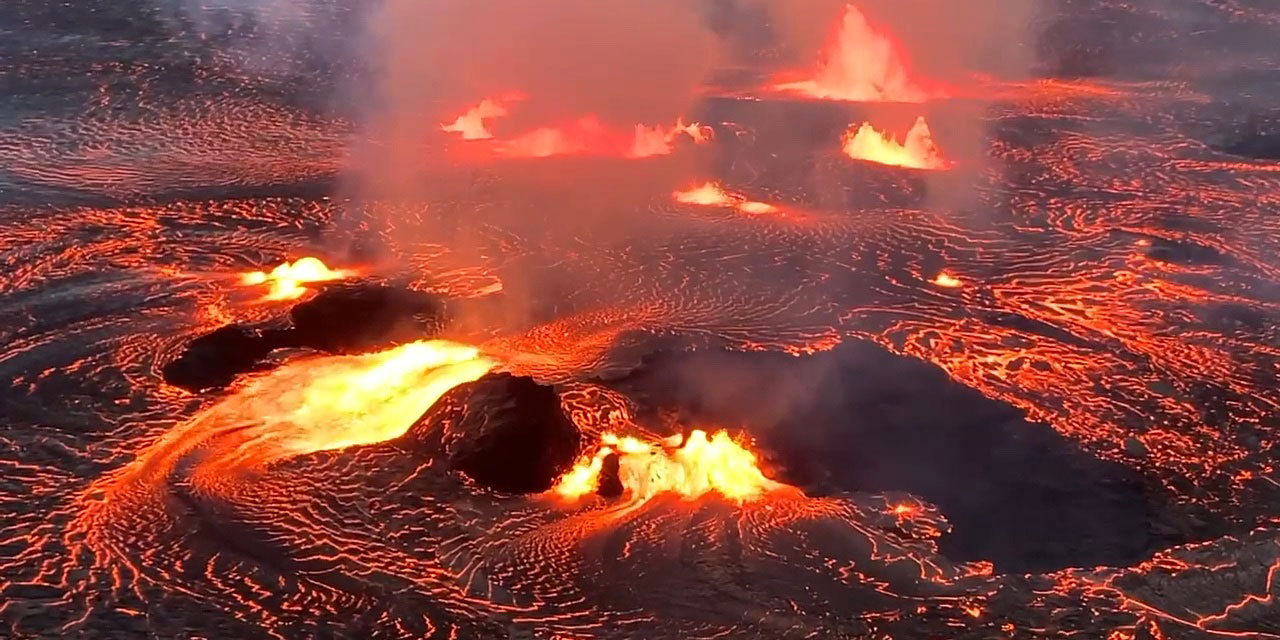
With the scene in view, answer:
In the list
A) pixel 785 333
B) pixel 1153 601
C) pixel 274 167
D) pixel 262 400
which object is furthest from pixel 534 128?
pixel 1153 601

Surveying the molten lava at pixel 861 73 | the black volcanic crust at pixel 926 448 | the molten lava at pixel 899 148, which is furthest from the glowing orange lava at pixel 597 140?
the black volcanic crust at pixel 926 448

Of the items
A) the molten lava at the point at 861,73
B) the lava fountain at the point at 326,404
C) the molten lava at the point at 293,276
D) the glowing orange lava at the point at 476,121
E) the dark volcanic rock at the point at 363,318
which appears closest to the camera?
the lava fountain at the point at 326,404

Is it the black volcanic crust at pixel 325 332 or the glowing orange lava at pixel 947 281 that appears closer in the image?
the black volcanic crust at pixel 325 332

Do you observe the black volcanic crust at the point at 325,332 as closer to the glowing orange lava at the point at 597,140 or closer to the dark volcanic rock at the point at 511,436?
the dark volcanic rock at the point at 511,436

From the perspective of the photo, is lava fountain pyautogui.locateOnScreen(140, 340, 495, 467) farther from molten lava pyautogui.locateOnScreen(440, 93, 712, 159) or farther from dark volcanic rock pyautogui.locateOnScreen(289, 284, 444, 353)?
molten lava pyautogui.locateOnScreen(440, 93, 712, 159)

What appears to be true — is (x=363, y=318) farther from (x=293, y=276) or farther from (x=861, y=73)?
(x=861, y=73)

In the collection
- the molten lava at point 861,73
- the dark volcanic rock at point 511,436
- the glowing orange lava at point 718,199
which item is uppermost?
the molten lava at point 861,73
